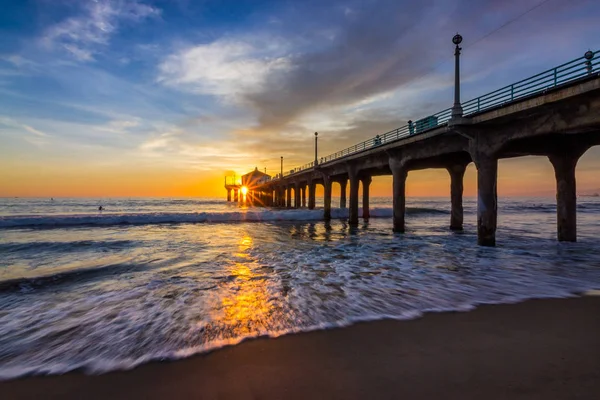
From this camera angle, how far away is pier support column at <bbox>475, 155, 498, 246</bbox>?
587 inches

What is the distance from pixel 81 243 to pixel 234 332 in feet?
56.9

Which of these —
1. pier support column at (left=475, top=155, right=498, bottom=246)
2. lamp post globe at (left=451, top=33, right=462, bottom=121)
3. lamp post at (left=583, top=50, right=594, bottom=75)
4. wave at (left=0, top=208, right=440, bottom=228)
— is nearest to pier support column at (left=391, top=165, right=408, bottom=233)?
pier support column at (left=475, top=155, right=498, bottom=246)

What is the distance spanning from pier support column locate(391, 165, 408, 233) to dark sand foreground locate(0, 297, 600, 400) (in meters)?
17.8

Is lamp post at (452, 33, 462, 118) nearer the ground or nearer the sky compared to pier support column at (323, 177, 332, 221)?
nearer the sky

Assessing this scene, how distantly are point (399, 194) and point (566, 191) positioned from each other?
949 cm

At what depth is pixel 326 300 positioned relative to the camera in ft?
22.6

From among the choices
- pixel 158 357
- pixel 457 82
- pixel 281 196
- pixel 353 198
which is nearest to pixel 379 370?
pixel 158 357

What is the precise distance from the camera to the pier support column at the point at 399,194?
73.5 feet

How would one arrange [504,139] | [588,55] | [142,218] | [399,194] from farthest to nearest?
[142,218]
[399,194]
[504,139]
[588,55]

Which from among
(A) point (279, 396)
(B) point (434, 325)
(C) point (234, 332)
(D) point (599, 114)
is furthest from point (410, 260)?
(A) point (279, 396)

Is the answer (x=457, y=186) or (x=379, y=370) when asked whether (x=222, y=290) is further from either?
(x=457, y=186)

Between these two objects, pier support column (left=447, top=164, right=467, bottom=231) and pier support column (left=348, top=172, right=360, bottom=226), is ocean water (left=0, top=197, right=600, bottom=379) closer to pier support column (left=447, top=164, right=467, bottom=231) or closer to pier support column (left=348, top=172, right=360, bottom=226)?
pier support column (left=447, top=164, right=467, bottom=231)

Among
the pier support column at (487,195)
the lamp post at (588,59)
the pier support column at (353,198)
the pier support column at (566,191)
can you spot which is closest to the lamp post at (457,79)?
the pier support column at (487,195)

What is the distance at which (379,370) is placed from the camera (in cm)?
376
